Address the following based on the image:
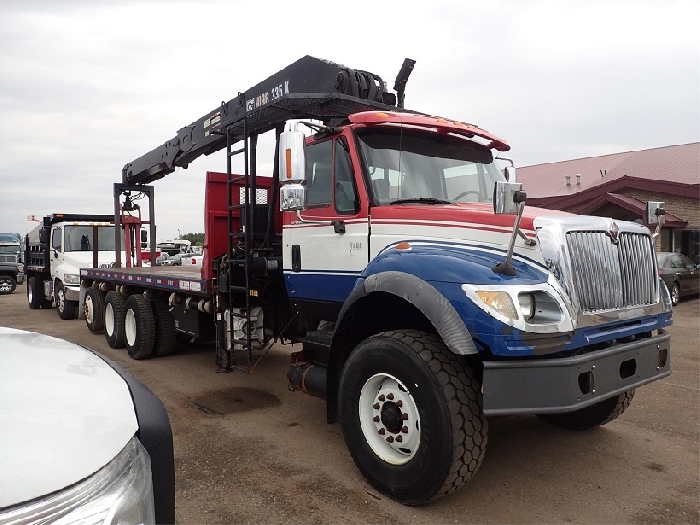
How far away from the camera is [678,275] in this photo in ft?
47.1

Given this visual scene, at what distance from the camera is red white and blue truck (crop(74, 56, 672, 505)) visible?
308 cm

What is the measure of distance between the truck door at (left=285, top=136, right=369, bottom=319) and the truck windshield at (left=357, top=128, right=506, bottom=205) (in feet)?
0.58

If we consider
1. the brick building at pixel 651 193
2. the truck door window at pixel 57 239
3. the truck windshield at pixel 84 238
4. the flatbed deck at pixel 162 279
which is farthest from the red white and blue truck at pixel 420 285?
the brick building at pixel 651 193

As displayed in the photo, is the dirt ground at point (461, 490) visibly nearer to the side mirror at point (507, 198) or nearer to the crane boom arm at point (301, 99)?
the side mirror at point (507, 198)

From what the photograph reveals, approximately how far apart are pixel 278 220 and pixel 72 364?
3658 millimetres

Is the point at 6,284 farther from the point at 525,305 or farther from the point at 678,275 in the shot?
the point at 678,275

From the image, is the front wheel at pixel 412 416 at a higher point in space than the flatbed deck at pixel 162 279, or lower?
lower

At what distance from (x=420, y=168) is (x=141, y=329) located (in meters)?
5.24

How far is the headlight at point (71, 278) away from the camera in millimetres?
12458

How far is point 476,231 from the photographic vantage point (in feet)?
11.9

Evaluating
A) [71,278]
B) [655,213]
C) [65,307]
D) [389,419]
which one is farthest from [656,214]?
[65,307]

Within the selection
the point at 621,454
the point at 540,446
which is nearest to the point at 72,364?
the point at 540,446

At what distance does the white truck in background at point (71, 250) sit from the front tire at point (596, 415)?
1108 centimetres

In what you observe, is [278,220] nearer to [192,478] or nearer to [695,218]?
[192,478]
